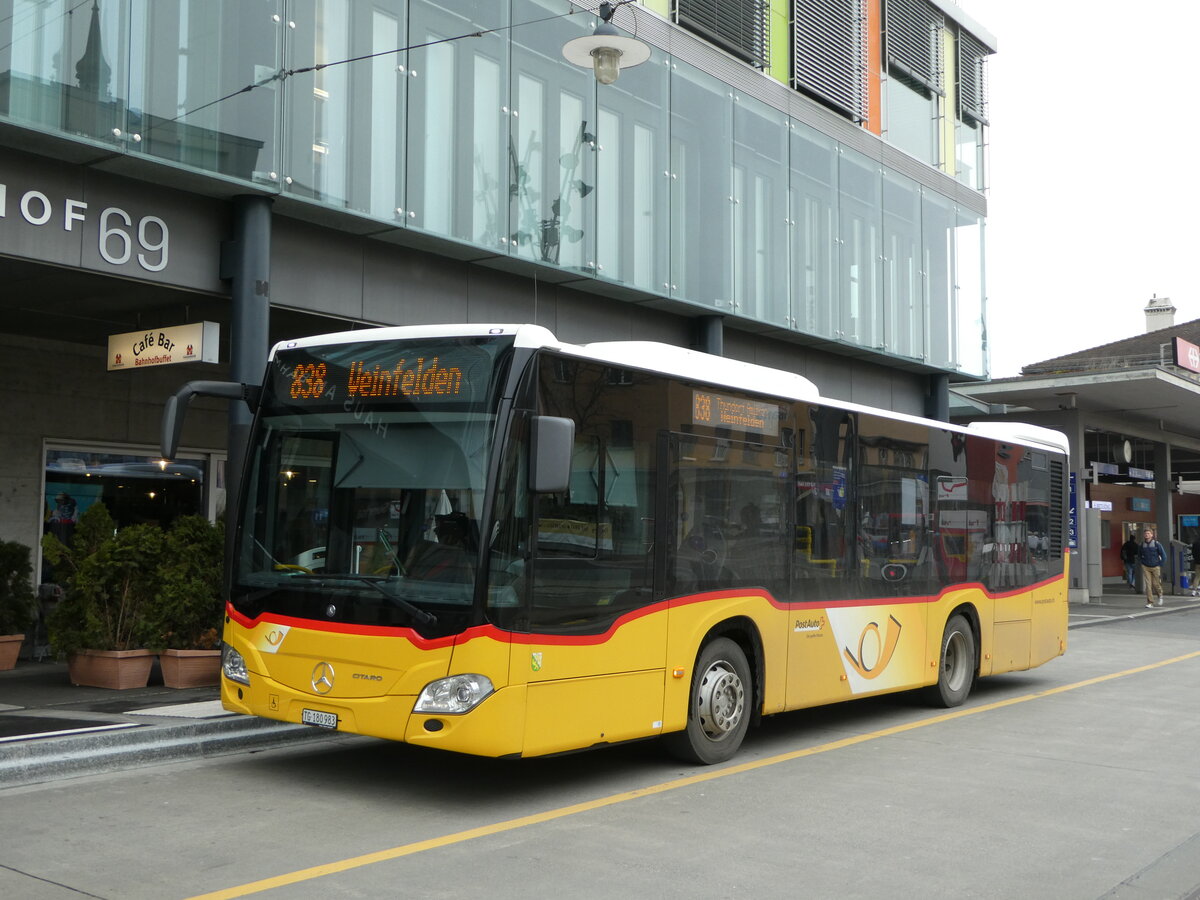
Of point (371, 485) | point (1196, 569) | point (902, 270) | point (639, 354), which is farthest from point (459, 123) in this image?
point (1196, 569)

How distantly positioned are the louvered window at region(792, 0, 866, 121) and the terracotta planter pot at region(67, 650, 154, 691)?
14.7 meters

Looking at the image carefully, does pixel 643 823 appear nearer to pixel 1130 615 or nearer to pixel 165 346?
pixel 165 346

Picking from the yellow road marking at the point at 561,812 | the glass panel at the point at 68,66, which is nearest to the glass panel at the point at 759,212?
the yellow road marking at the point at 561,812

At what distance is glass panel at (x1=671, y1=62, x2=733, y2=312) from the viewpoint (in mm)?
17797

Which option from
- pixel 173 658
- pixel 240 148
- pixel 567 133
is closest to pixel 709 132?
pixel 567 133

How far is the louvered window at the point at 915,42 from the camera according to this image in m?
23.9

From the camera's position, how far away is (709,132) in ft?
60.6

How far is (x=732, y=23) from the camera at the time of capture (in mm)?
19250

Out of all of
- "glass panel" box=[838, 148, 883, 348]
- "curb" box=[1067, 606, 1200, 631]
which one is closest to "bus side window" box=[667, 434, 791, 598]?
"glass panel" box=[838, 148, 883, 348]

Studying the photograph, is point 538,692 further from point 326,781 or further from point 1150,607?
point 1150,607

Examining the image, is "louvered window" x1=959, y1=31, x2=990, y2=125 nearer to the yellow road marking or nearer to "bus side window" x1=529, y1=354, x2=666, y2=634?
the yellow road marking

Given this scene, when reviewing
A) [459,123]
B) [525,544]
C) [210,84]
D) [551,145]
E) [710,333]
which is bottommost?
[525,544]

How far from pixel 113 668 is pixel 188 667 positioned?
0.67 metres

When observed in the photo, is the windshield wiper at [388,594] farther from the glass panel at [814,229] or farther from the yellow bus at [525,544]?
the glass panel at [814,229]
